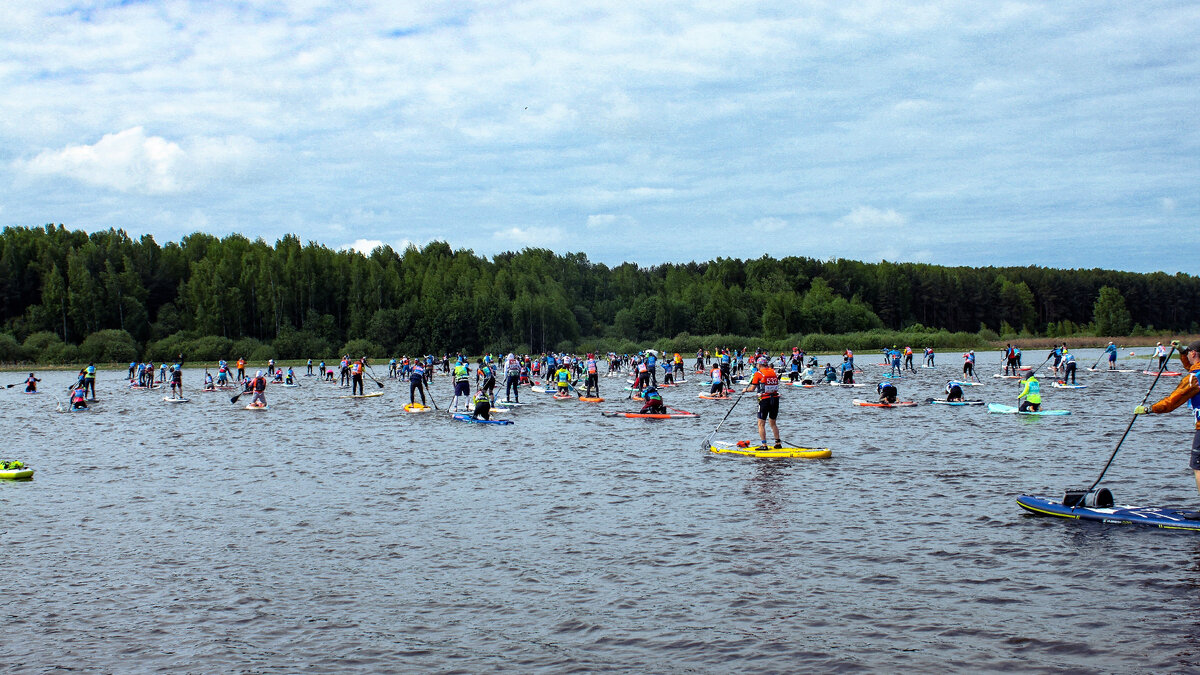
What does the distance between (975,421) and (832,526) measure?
1706 centimetres

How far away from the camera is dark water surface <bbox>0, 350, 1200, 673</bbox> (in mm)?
8461

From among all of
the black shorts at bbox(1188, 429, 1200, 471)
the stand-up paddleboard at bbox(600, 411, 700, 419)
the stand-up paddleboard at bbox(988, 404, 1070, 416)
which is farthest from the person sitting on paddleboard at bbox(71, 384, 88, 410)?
the black shorts at bbox(1188, 429, 1200, 471)

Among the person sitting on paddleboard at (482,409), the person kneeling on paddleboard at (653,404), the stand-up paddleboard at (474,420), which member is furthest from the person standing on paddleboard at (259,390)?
the person kneeling on paddleboard at (653,404)

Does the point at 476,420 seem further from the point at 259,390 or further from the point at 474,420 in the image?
the point at 259,390

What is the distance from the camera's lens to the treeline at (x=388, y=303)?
114 m

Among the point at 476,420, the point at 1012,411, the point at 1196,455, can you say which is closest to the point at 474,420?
the point at 476,420

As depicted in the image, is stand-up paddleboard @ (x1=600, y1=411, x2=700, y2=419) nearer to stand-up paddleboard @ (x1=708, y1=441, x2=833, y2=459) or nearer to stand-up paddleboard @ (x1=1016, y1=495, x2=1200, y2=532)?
stand-up paddleboard @ (x1=708, y1=441, x2=833, y2=459)

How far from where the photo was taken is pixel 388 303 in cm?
12744

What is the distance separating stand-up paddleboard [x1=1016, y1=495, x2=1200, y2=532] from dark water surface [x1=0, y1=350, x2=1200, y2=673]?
27cm

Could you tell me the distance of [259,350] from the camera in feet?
356

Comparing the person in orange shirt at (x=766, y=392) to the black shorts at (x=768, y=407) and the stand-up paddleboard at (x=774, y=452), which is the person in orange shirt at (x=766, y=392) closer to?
the black shorts at (x=768, y=407)

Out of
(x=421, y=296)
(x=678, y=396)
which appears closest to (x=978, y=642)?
(x=678, y=396)

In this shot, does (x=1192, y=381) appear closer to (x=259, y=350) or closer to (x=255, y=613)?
(x=255, y=613)

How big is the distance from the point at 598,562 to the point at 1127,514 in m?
7.27
